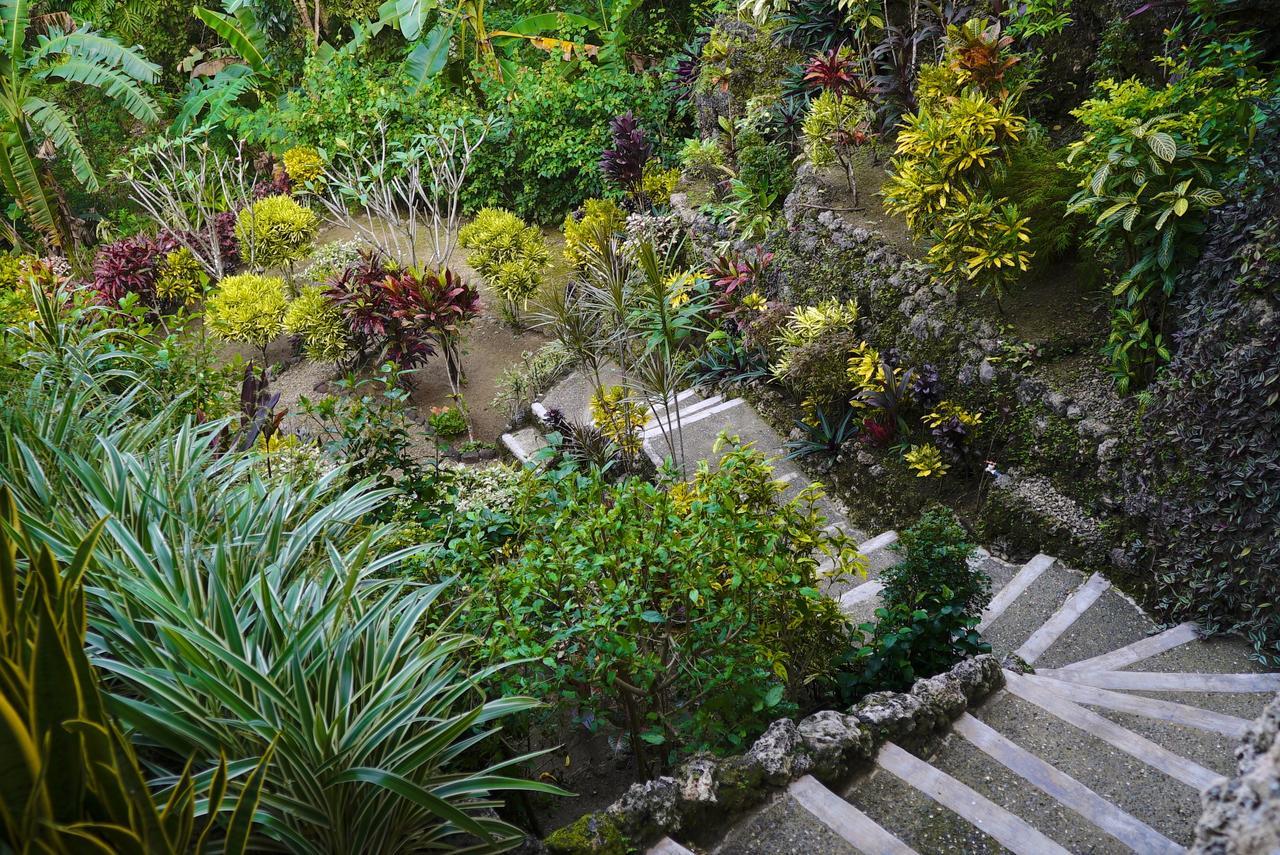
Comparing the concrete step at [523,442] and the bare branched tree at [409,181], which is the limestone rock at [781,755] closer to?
the concrete step at [523,442]

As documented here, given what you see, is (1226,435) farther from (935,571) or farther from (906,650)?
(906,650)

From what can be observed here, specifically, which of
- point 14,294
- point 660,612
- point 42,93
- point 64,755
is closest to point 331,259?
point 14,294

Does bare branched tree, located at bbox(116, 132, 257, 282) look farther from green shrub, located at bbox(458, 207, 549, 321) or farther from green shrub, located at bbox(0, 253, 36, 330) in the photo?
green shrub, located at bbox(458, 207, 549, 321)

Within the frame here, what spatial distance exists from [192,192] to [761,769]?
1040cm

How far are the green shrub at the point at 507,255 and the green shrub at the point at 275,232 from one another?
8.19ft

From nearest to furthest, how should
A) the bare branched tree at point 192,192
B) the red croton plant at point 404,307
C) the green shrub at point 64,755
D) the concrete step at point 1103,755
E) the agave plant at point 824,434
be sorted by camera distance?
the green shrub at point 64,755
the concrete step at point 1103,755
the agave plant at point 824,434
the red croton plant at point 404,307
the bare branched tree at point 192,192

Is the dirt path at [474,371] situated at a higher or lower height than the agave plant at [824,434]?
higher

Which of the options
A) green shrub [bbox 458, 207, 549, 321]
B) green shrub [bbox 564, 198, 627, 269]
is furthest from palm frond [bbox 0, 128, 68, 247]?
green shrub [bbox 564, 198, 627, 269]

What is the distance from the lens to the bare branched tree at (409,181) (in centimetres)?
1009

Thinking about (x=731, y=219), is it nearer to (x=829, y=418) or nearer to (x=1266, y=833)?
(x=829, y=418)

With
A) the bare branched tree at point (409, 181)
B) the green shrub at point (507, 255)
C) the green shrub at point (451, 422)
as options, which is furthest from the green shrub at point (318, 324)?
the green shrub at point (507, 255)

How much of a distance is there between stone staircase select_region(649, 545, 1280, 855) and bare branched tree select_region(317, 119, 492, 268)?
7390 millimetres

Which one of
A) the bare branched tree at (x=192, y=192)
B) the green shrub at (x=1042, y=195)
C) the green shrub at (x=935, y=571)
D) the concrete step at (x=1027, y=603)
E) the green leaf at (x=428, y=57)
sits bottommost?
the concrete step at (x=1027, y=603)

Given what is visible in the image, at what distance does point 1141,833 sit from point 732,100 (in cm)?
860
